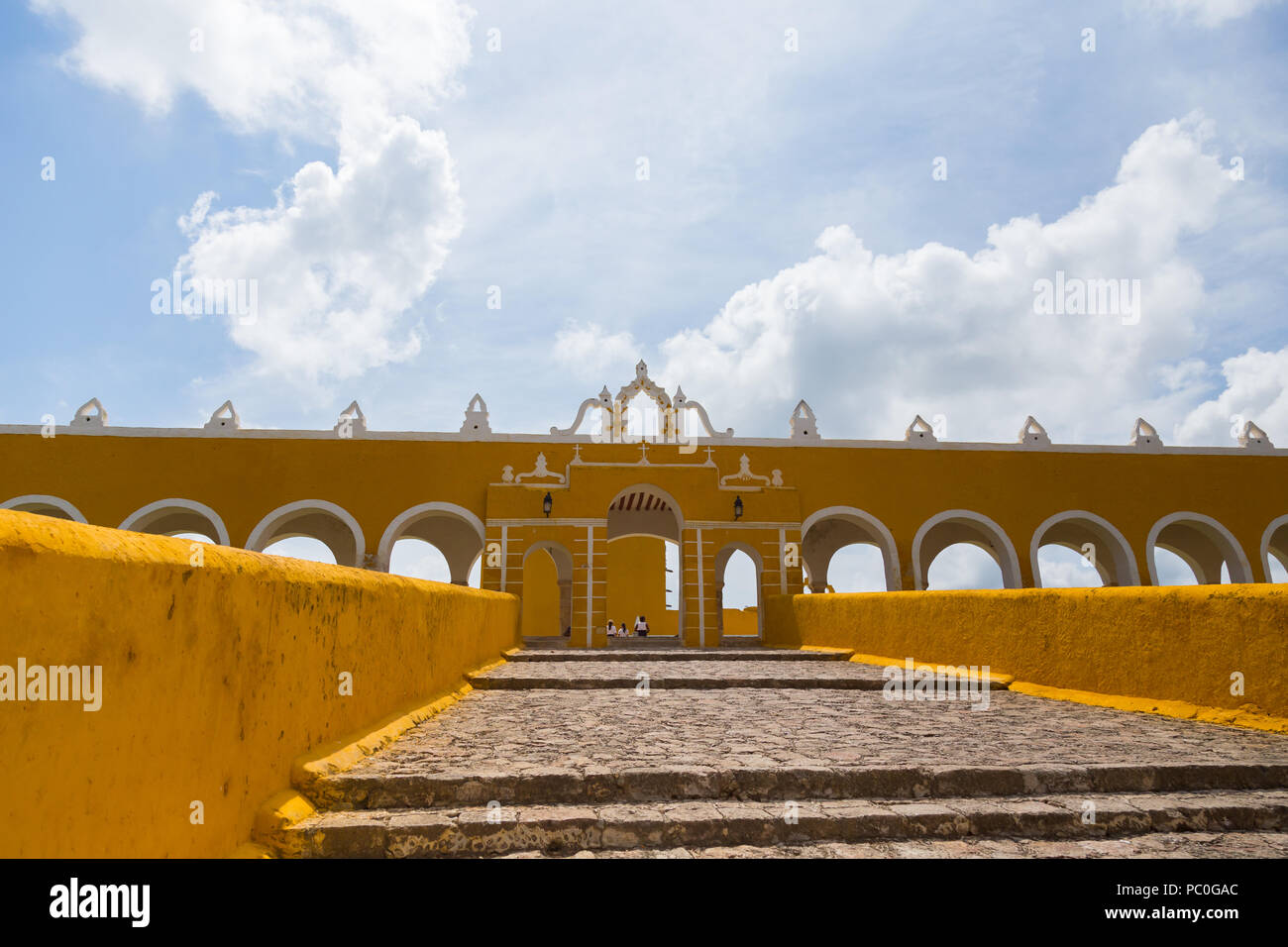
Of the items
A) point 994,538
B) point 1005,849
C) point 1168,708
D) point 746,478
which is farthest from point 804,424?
point 1005,849

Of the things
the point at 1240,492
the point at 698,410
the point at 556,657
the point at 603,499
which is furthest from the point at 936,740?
the point at 1240,492

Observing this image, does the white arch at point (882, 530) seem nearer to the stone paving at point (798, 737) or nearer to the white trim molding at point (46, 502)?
the stone paving at point (798, 737)

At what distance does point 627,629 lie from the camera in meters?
22.8

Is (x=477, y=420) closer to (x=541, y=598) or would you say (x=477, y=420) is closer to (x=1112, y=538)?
(x=541, y=598)

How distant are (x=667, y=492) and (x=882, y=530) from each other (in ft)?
16.5

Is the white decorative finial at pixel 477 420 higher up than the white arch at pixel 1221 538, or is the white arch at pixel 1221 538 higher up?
the white decorative finial at pixel 477 420

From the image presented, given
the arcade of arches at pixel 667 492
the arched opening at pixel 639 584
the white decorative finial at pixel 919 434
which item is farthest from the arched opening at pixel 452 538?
the white decorative finial at pixel 919 434

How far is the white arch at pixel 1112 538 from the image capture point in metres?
15.7

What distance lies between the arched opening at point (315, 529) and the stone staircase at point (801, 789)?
36.1ft

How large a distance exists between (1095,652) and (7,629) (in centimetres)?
621

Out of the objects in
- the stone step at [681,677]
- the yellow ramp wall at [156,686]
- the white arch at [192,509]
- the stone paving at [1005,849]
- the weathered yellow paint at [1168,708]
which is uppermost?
the white arch at [192,509]
